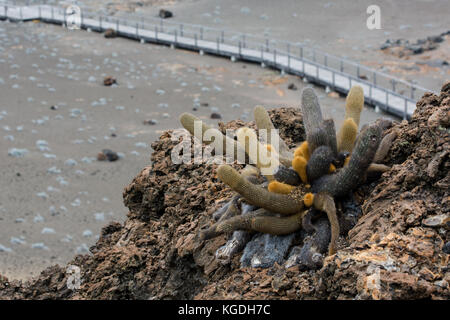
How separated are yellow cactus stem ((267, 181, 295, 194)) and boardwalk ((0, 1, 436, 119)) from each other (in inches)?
642

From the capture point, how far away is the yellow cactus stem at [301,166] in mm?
4379

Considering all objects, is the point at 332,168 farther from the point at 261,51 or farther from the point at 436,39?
the point at 436,39

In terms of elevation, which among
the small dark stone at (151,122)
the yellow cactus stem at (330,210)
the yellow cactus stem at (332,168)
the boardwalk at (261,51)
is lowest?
the small dark stone at (151,122)

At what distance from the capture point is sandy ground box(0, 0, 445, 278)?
14922mm

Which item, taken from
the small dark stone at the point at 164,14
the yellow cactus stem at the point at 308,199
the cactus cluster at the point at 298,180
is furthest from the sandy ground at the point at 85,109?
the yellow cactus stem at the point at 308,199

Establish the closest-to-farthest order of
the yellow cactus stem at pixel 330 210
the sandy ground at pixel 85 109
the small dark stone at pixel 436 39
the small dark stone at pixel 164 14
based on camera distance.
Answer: the yellow cactus stem at pixel 330 210, the sandy ground at pixel 85 109, the small dark stone at pixel 436 39, the small dark stone at pixel 164 14

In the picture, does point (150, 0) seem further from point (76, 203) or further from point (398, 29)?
point (76, 203)

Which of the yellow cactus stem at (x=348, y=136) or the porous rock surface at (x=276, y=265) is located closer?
the porous rock surface at (x=276, y=265)

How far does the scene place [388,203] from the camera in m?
4.04

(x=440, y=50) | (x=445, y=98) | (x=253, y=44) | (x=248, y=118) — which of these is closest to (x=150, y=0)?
(x=253, y=44)

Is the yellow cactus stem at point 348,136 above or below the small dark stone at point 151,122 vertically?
above

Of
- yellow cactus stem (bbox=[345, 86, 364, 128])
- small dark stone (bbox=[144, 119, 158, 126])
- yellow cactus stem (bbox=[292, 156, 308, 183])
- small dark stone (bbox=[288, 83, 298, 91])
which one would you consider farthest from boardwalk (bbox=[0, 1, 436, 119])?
yellow cactus stem (bbox=[292, 156, 308, 183])

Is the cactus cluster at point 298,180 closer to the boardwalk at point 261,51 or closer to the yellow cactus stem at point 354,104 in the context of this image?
the yellow cactus stem at point 354,104

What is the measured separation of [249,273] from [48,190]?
44.9 ft
